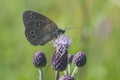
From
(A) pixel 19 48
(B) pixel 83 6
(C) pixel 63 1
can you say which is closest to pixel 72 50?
(B) pixel 83 6

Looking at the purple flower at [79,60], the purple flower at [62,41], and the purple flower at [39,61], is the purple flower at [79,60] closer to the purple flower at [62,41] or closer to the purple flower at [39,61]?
the purple flower at [62,41]

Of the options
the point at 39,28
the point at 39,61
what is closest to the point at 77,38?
the point at 39,28

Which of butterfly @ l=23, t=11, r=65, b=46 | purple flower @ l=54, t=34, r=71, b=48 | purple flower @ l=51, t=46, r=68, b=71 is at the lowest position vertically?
purple flower @ l=51, t=46, r=68, b=71

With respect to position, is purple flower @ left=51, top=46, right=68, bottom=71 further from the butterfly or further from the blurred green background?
the blurred green background

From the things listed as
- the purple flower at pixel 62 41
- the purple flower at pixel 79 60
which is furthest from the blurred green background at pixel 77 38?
the purple flower at pixel 62 41

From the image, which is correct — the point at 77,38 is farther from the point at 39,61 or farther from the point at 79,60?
the point at 39,61

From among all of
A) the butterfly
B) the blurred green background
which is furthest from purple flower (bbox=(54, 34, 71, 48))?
the blurred green background
